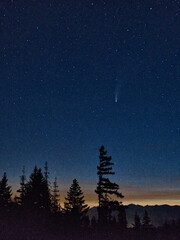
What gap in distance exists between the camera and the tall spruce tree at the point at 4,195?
3206cm

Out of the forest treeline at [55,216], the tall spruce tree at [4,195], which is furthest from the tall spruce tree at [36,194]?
the tall spruce tree at [4,195]

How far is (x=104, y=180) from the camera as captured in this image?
1947 centimetres

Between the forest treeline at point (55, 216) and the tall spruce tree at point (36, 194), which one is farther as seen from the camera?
the tall spruce tree at point (36, 194)

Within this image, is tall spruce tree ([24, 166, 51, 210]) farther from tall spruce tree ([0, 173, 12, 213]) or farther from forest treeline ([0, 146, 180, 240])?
tall spruce tree ([0, 173, 12, 213])

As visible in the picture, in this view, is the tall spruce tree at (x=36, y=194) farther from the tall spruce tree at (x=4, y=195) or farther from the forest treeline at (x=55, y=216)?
the tall spruce tree at (x=4, y=195)

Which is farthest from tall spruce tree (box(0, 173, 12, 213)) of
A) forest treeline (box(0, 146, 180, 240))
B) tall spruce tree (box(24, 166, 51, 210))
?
tall spruce tree (box(24, 166, 51, 210))

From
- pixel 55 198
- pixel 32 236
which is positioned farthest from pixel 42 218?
pixel 55 198

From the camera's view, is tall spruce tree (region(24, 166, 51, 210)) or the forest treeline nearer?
the forest treeline

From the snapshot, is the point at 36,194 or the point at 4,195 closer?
the point at 36,194

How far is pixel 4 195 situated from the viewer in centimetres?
3381

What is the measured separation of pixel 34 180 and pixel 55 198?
77.4ft

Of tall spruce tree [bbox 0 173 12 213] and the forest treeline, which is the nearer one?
the forest treeline

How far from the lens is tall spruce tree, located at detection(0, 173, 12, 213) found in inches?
1262

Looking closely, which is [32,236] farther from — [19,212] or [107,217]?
[107,217]
